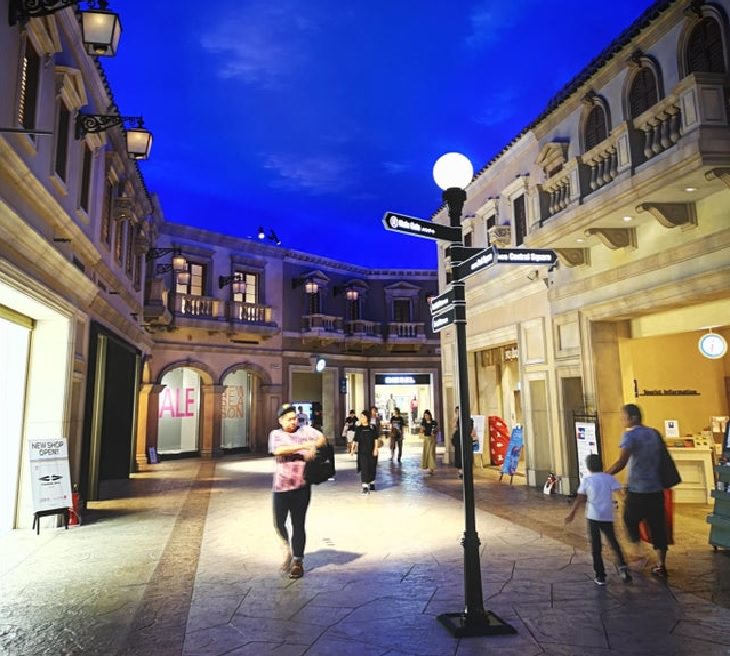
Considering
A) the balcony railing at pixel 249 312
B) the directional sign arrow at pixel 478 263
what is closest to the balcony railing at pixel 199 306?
the balcony railing at pixel 249 312

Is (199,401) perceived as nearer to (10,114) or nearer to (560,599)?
(10,114)

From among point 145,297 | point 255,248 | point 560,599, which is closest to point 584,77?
point 560,599

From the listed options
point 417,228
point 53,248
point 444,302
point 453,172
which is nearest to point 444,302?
point 444,302

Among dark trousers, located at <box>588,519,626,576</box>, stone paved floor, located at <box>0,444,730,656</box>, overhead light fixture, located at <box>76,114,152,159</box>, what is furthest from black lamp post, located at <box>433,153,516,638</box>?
overhead light fixture, located at <box>76,114,152,159</box>

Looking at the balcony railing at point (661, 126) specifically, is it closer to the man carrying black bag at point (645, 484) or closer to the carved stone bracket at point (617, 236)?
the carved stone bracket at point (617, 236)

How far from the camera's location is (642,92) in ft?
31.2

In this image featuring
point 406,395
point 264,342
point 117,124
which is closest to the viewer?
point 117,124

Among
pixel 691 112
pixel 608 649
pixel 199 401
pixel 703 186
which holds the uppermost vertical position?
pixel 691 112

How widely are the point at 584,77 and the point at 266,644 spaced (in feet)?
35.2

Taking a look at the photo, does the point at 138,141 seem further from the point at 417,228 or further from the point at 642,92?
the point at 642,92

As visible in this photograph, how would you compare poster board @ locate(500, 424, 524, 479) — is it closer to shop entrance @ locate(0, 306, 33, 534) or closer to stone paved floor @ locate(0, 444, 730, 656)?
stone paved floor @ locate(0, 444, 730, 656)

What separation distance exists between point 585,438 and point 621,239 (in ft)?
A: 12.2

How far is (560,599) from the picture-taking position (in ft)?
17.7

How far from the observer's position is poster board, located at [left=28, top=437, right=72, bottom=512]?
8727 millimetres
